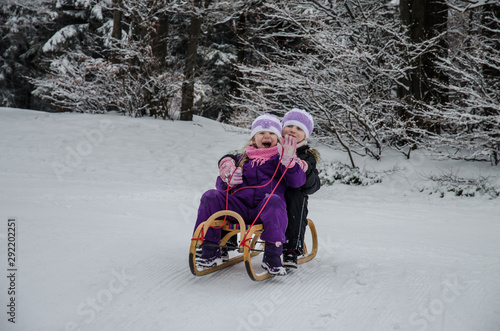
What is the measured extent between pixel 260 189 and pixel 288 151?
0.36 metres

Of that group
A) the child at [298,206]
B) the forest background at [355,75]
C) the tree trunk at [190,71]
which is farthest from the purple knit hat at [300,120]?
the tree trunk at [190,71]

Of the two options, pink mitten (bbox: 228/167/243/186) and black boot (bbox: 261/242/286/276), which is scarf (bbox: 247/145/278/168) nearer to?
pink mitten (bbox: 228/167/243/186)

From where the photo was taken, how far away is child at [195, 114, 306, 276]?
2803 millimetres

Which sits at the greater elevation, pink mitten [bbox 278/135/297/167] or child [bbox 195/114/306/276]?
pink mitten [bbox 278/135/297/167]

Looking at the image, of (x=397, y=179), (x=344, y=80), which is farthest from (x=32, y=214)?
(x=344, y=80)

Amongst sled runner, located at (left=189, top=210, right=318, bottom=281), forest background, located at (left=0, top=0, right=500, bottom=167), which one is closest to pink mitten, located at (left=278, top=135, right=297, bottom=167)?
sled runner, located at (left=189, top=210, right=318, bottom=281)

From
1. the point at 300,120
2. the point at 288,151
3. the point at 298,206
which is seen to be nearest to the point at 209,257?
the point at 298,206

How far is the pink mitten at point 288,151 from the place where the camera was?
2.86 m

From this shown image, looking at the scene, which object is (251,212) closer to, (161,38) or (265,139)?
(265,139)

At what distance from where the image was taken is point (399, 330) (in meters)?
2.11

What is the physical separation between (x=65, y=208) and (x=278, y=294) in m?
3.36

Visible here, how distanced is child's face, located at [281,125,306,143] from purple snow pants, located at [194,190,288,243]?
22.2 inches

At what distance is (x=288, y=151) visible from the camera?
9.45 ft

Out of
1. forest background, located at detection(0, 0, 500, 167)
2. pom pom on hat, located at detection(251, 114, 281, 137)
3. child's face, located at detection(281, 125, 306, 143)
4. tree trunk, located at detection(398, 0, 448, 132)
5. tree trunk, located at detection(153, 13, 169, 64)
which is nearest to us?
pom pom on hat, located at detection(251, 114, 281, 137)
